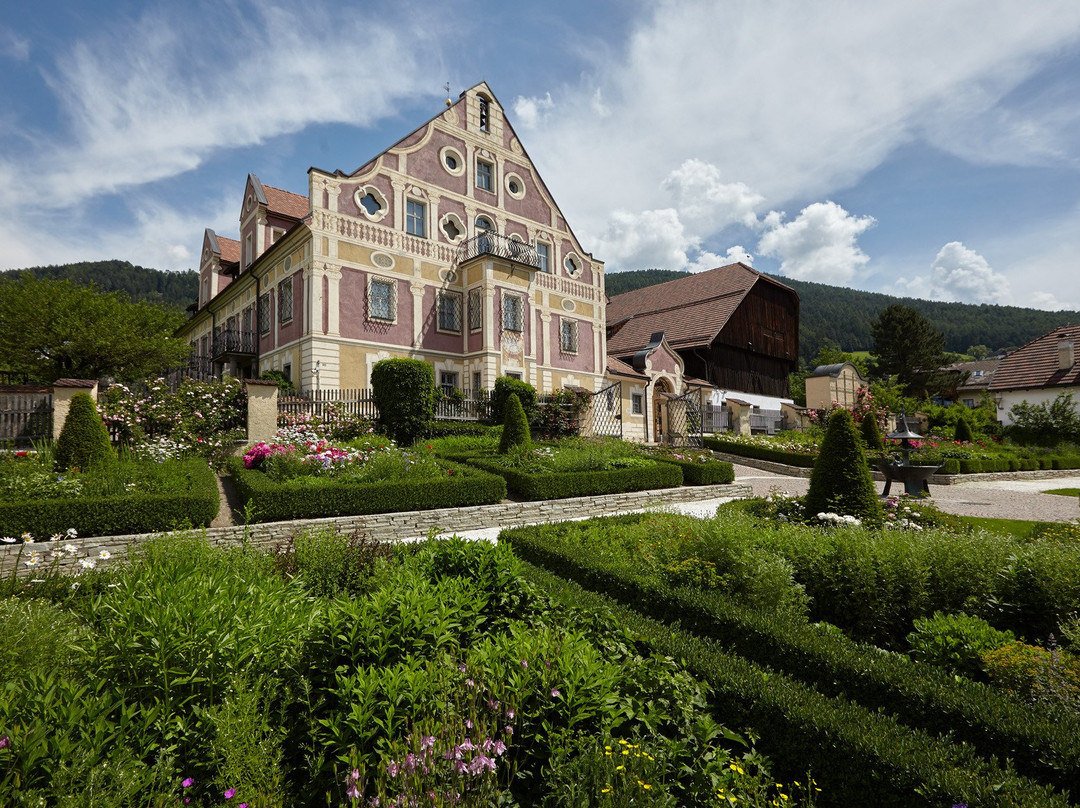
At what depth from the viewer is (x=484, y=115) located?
23.4 meters

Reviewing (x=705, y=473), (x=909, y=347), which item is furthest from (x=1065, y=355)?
(x=705, y=473)

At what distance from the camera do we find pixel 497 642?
3174mm

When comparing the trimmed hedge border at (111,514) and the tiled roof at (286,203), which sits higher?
the tiled roof at (286,203)

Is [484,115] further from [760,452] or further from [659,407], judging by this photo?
[760,452]

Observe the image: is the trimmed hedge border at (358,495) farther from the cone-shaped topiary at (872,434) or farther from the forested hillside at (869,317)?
the forested hillside at (869,317)

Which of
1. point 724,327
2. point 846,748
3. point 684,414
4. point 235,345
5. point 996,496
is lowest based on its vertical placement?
point 996,496

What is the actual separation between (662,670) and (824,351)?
218 feet

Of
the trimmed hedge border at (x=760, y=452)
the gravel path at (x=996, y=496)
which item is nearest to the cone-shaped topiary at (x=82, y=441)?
the gravel path at (x=996, y=496)

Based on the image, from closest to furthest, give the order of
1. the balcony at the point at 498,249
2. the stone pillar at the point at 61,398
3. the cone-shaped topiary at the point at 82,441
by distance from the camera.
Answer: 1. the cone-shaped topiary at the point at 82,441
2. the stone pillar at the point at 61,398
3. the balcony at the point at 498,249

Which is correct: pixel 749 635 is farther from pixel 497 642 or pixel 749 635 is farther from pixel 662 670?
pixel 497 642

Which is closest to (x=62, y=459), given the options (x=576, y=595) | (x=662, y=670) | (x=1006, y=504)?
(x=576, y=595)

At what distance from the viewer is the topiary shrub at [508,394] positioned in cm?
1961

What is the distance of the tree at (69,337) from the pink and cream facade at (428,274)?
10.7 ft

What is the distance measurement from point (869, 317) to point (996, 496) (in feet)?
330
